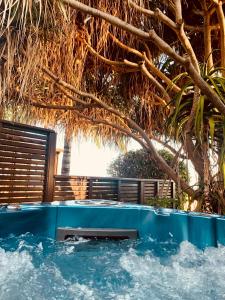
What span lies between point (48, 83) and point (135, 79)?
120cm

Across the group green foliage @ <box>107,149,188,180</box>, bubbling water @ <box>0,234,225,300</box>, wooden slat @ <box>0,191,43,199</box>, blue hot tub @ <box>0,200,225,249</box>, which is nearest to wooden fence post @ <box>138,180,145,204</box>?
green foliage @ <box>107,149,188,180</box>

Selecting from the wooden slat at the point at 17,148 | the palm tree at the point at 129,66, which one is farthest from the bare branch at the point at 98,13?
the wooden slat at the point at 17,148

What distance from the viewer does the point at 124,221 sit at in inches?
92.1

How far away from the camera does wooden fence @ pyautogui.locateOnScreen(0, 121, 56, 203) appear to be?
358cm

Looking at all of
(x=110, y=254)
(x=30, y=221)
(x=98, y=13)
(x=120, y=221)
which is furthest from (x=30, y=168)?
(x=98, y=13)

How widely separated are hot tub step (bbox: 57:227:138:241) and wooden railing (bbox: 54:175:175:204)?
6.44 feet

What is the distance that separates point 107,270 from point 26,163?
242cm

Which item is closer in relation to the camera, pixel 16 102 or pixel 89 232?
pixel 89 232

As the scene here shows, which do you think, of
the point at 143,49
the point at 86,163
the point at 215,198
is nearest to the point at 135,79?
the point at 143,49

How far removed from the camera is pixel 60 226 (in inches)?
87.5

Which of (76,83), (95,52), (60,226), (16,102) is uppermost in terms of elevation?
(95,52)

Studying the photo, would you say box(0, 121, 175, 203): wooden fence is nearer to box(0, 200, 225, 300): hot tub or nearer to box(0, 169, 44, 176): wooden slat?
box(0, 169, 44, 176): wooden slat

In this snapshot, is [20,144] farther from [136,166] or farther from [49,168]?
[136,166]

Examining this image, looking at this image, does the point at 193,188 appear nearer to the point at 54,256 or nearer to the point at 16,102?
the point at 54,256
